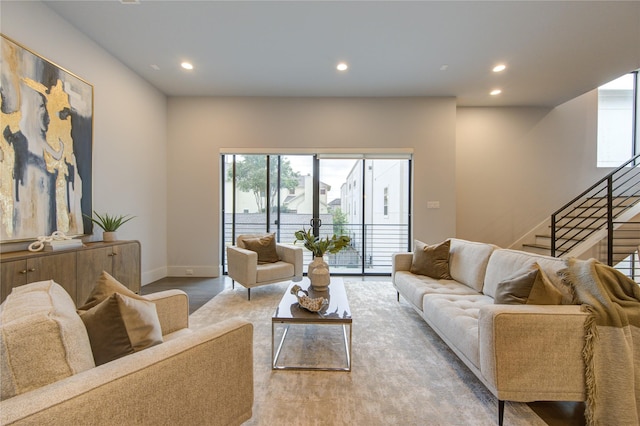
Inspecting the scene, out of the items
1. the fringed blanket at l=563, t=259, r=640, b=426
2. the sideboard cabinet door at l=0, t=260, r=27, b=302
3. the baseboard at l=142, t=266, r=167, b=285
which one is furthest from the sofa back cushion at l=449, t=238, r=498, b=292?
the baseboard at l=142, t=266, r=167, b=285

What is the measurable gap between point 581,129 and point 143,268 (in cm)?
772

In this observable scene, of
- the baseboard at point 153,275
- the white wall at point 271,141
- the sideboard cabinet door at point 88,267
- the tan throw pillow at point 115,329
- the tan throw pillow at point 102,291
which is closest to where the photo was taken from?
the tan throw pillow at point 115,329

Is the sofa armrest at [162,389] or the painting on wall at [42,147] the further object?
the painting on wall at [42,147]

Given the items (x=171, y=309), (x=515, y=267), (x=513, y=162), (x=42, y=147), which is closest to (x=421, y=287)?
(x=515, y=267)

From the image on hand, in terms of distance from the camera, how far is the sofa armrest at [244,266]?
314 centimetres

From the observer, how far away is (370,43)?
9.50 ft

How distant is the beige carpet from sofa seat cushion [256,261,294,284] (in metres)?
0.76

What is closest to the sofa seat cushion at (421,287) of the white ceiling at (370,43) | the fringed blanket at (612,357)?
the fringed blanket at (612,357)

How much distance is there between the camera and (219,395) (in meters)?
0.99

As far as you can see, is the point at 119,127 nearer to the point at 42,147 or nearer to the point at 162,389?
the point at 42,147

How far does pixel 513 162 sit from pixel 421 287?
367 cm

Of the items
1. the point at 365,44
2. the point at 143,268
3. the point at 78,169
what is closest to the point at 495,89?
the point at 365,44

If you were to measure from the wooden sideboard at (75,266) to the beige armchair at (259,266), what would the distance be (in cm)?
110

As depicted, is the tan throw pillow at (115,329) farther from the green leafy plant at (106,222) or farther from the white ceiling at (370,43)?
the white ceiling at (370,43)
